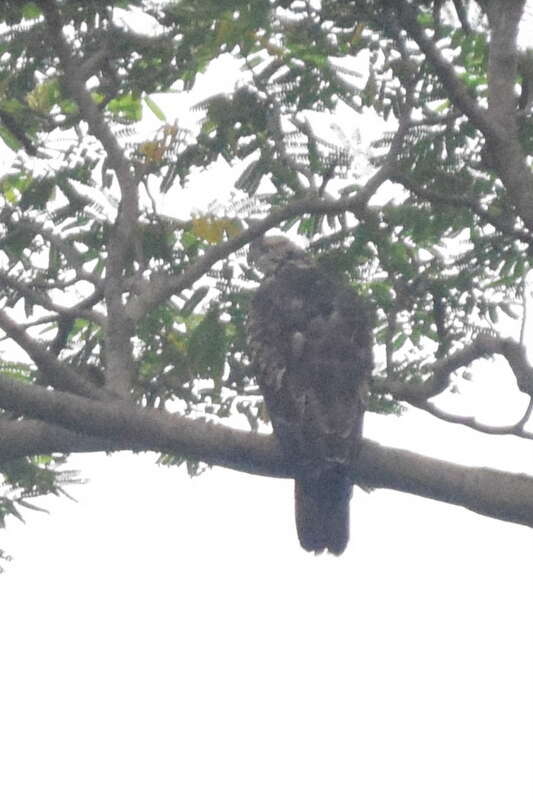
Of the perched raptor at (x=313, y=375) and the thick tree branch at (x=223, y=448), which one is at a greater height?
the perched raptor at (x=313, y=375)

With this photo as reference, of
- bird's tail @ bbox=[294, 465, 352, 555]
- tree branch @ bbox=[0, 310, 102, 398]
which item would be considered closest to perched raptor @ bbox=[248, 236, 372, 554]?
bird's tail @ bbox=[294, 465, 352, 555]

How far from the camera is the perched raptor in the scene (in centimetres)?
558

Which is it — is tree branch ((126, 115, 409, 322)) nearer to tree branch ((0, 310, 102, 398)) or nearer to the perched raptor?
tree branch ((0, 310, 102, 398))

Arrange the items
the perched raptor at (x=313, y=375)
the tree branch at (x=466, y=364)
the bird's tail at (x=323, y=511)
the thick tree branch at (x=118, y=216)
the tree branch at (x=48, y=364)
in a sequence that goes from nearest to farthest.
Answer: the tree branch at (x=466, y=364), the tree branch at (x=48, y=364), the thick tree branch at (x=118, y=216), the perched raptor at (x=313, y=375), the bird's tail at (x=323, y=511)

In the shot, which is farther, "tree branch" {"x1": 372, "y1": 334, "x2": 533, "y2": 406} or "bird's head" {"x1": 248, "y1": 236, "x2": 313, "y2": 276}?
"bird's head" {"x1": 248, "y1": 236, "x2": 313, "y2": 276}

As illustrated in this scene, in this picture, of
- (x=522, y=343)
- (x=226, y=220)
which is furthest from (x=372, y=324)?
(x=522, y=343)

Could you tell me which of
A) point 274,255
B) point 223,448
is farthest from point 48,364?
point 274,255

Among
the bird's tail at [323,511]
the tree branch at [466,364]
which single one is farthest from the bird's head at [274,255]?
the tree branch at [466,364]

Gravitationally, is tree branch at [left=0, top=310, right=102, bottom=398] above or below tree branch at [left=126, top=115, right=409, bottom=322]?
below

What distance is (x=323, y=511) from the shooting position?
5.84 metres

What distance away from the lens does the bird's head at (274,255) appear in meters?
6.28

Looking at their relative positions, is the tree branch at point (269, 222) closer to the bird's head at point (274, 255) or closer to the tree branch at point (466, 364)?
the tree branch at point (466, 364)

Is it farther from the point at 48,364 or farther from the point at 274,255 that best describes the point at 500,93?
the point at 48,364

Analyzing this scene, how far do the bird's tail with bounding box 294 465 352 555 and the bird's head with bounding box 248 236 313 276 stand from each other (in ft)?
3.31
